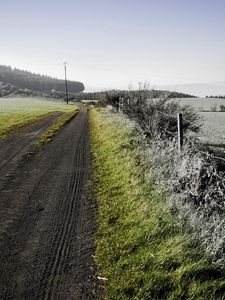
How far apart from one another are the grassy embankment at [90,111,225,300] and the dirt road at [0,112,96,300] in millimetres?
302

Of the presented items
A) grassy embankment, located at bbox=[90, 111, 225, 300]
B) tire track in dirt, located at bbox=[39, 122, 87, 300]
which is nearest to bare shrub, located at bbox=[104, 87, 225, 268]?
grassy embankment, located at bbox=[90, 111, 225, 300]

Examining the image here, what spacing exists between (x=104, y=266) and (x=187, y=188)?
278 centimetres

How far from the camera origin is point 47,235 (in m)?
6.23

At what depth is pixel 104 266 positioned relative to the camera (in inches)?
200

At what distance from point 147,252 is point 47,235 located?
1.91m

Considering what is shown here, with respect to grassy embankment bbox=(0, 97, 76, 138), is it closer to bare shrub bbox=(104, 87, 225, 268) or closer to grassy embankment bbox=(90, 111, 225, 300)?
bare shrub bbox=(104, 87, 225, 268)

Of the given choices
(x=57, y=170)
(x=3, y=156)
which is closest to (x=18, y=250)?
(x=57, y=170)

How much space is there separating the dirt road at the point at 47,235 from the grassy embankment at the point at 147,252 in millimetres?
302

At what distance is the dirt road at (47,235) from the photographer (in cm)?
466

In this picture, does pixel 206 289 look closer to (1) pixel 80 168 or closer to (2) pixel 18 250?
(2) pixel 18 250

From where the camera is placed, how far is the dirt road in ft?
15.3

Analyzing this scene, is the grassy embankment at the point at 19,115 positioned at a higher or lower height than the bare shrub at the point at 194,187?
lower

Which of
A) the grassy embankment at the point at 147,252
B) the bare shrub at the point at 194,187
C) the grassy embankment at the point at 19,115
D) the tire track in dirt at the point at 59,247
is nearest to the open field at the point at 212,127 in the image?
the bare shrub at the point at 194,187

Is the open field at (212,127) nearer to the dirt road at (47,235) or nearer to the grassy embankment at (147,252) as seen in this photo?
the grassy embankment at (147,252)
